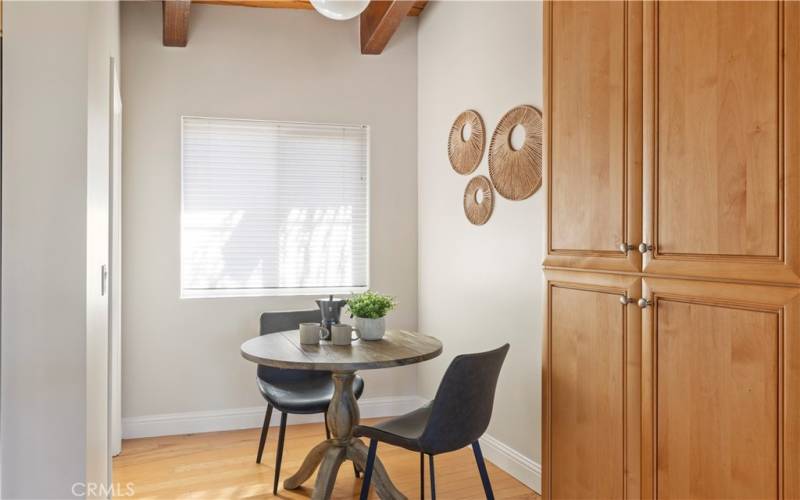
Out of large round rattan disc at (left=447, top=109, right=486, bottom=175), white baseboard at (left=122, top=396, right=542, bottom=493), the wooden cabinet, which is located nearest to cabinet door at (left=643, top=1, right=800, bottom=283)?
the wooden cabinet

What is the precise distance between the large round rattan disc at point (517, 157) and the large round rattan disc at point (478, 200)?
86mm

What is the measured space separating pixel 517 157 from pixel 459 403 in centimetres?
135

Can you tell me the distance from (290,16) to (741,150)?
3188mm

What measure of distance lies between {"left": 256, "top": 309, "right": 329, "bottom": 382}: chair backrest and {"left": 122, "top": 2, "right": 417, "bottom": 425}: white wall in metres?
0.45

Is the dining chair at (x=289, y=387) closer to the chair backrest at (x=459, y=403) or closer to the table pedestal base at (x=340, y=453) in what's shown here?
the table pedestal base at (x=340, y=453)

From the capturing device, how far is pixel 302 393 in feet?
9.43

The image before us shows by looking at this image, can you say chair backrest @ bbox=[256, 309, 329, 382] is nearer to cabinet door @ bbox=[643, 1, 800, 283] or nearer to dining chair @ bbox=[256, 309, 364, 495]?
dining chair @ bbox=[256, 309, 364, 495]

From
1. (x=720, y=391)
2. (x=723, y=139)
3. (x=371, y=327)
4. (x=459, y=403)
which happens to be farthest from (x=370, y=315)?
(x=723, y=139)

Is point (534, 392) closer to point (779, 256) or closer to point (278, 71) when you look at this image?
point (779, 256)

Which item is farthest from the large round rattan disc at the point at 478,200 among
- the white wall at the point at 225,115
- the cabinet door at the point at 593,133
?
the cabinet door at the point at 593,133

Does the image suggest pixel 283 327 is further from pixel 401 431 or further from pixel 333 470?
pixel 401 431

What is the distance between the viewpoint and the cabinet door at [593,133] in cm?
161

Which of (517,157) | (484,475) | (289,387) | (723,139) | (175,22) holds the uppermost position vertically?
(175,22)

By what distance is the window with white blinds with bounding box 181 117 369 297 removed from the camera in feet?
12.0
